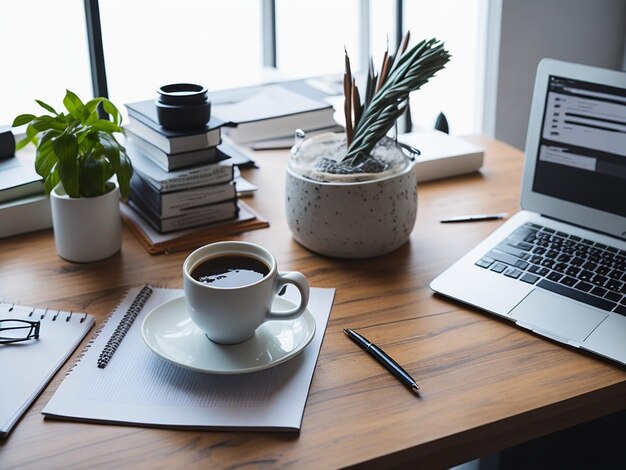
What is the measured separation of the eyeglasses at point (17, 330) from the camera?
94 centimetres

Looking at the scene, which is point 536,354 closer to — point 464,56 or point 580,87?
point 580,87

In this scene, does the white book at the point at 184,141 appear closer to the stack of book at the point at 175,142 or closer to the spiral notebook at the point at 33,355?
the stack of book at the point at 175,142

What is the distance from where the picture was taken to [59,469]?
0.74 metres

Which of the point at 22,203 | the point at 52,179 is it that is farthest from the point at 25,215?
the point at 52,179

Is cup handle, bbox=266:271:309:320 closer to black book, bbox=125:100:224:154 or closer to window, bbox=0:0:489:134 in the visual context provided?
black book, bbox=125:100:224:154

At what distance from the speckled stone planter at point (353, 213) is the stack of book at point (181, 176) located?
143 millimetres

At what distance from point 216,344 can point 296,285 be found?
12 centimetres

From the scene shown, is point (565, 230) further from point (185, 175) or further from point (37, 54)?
point (37, 54)

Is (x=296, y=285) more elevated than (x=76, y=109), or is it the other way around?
(x=76, y=109)

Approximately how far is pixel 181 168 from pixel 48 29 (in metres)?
1.58

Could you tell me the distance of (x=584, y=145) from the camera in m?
1.13

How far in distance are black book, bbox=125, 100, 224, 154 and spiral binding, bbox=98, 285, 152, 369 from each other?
25cm

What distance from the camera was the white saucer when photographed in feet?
2.84

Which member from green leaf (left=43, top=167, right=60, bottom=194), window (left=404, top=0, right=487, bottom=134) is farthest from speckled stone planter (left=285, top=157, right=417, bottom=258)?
window (left=404, top=0, right=487, bottom=134)
